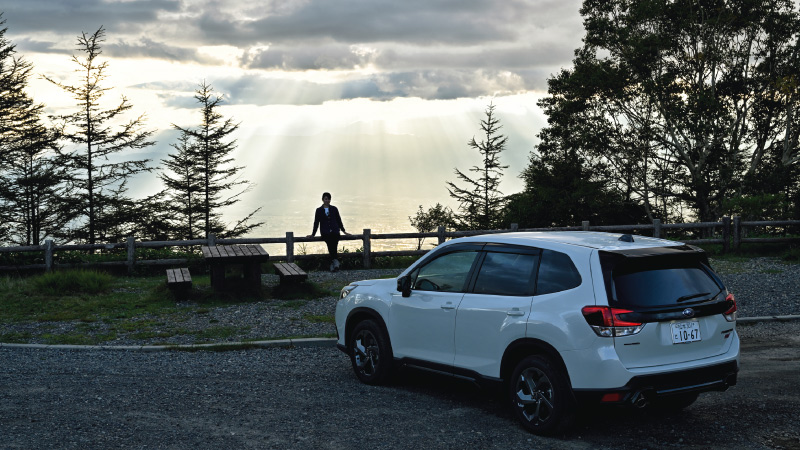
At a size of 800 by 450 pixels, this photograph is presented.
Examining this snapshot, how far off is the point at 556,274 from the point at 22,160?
3798cm

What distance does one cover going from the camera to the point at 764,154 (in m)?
34.6

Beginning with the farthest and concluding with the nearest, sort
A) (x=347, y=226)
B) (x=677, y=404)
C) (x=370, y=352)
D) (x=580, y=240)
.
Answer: (x=347, y=226), (x=370, y=352), (x=677, y=404), (x=580, y=240)

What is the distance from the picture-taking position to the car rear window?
229 inches

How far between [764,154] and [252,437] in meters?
34.0

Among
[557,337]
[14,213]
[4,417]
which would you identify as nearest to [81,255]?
[4,417]

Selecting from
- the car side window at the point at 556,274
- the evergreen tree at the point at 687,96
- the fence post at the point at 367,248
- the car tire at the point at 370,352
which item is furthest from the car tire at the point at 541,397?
the evergreen tree at the point at 687,96

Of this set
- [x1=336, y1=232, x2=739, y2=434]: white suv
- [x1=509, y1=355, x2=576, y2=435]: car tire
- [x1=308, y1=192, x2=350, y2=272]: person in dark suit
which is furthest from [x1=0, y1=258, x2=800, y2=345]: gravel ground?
[x1=509, y1=355, x2=576, y2=435]: car tire

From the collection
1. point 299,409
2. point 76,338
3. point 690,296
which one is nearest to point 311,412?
point 299,409

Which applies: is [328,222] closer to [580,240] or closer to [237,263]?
[237,263]

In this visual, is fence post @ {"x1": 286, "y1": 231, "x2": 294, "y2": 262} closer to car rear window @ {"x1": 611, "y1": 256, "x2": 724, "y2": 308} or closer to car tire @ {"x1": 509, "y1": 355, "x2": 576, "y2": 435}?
car tire @ {"x1": 509, "y1": 355, "x2": 576, "y2": 435}

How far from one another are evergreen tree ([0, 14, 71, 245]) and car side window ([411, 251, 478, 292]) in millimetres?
34910

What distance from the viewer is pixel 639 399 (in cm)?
577

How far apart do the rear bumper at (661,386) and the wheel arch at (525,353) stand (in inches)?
10.1

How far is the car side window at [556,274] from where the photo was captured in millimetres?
6058
